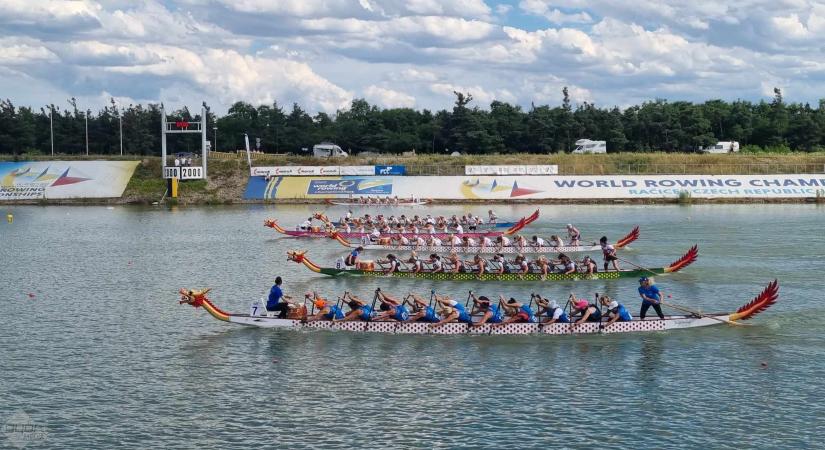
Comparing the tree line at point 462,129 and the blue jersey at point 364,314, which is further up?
the tree line at point 462,129

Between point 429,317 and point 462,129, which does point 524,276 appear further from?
point 462,129

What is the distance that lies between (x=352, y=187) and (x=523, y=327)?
51.3 metres

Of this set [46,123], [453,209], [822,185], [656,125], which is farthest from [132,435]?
[46,123]

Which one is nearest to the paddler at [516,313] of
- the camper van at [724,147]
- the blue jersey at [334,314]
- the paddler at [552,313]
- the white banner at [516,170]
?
the paddler at [552,313]

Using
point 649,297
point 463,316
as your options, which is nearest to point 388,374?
point 463,316

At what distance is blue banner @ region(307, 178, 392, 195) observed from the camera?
74.6m

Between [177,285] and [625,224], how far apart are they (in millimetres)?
30488

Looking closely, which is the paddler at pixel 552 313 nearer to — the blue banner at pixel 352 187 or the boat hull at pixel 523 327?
the boat hull at pixel 523 327

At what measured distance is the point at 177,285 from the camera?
34.9 m

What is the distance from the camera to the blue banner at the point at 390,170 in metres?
76.9

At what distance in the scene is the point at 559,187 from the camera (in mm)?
73688

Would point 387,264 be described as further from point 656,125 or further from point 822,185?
point 656,125

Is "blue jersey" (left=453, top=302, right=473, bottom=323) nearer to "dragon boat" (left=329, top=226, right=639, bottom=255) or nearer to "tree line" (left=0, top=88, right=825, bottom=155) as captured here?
"dragon boat" (left=329, top=226, right=639, bottom=255)

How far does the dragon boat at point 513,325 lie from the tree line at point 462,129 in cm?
7617
